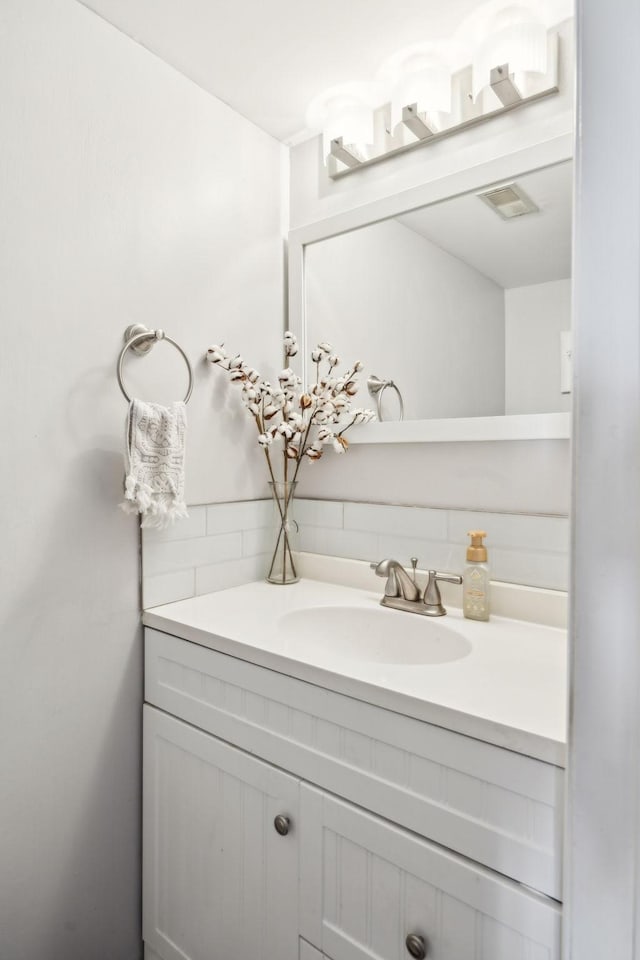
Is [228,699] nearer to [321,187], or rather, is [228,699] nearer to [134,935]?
[134,935]

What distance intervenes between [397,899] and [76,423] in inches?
39.8

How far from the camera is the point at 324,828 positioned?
0.89 metres

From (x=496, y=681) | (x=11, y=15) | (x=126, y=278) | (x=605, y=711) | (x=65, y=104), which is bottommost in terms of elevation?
(x=496, y=681)

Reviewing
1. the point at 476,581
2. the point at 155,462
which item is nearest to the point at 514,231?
the point at 476,581

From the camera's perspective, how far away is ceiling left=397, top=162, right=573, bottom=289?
1147 mm

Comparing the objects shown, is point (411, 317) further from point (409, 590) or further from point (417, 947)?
point (417, 947)

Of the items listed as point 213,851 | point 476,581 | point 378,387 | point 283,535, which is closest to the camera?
point 213,851

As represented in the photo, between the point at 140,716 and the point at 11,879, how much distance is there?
1.15ft

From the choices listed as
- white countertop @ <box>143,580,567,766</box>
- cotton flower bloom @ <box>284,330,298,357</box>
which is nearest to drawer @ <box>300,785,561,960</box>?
white countertop @ <box>143,580,567,766</box>

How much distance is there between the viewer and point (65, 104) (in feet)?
3.56

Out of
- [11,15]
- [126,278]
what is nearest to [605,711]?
[126,278]

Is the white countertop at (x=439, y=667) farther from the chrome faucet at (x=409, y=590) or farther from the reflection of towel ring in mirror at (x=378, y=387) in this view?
the reflection of towel ring in mirror at (x=378, y=387)

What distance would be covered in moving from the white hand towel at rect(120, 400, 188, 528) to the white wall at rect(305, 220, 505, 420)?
1.73ft

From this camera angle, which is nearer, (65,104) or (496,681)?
(496,681)
